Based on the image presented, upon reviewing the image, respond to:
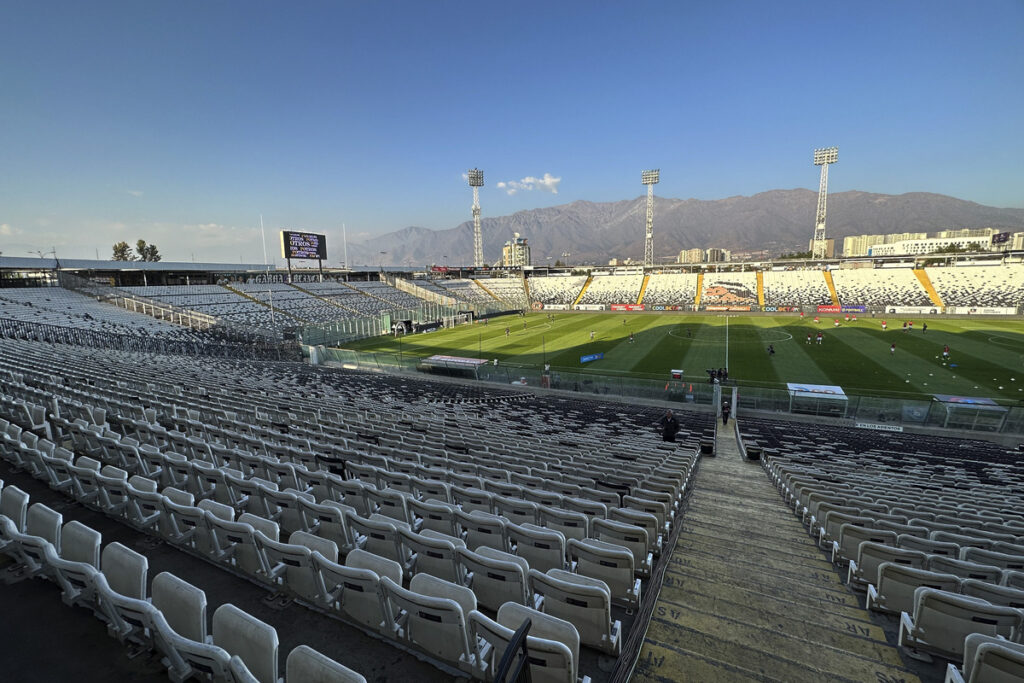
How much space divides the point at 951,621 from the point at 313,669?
194 inches

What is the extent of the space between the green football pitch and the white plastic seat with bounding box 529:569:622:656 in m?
29.6

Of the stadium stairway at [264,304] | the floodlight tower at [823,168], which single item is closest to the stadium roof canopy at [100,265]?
the stadium stairway at [264,304]

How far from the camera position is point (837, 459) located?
12.9m

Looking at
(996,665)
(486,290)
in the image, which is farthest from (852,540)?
(486,290)

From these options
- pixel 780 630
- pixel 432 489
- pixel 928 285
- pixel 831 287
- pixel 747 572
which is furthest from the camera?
pixel 831 287

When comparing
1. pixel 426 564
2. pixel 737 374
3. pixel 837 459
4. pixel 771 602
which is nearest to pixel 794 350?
pixel 737 374

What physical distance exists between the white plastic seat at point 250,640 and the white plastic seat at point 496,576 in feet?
5.31

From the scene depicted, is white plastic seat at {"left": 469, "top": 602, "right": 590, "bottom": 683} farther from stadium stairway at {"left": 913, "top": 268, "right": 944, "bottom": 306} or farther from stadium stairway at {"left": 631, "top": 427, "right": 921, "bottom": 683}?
stadium stairway at {"left": 913, "top": 268, "right": 944, "bottom": 306}

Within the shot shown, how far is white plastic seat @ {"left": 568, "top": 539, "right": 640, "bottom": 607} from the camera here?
420 centimetres

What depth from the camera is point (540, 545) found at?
4.57 meters

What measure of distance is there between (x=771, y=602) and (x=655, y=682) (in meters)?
2.15

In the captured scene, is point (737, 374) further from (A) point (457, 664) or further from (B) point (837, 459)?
(A) point (457, 664)

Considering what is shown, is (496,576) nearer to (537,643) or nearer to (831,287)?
(537,643)

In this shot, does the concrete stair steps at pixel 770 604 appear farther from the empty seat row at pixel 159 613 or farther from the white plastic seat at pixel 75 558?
the white plastic seat at pixel 75 558
